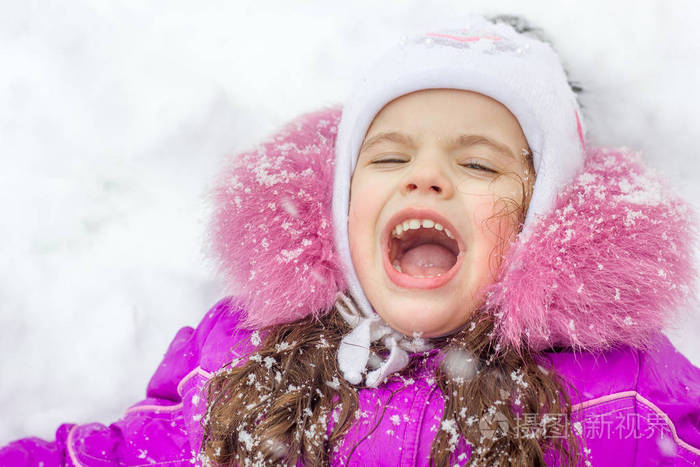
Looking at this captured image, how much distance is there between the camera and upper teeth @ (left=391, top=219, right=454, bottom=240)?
1270mm

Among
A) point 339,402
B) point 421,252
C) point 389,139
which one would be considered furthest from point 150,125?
point 339,402

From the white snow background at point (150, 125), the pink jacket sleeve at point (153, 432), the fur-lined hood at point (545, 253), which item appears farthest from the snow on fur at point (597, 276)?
the pink jacket sleeve at point (153, 432)

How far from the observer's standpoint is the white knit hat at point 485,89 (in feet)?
4.38

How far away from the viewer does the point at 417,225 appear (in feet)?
4.21

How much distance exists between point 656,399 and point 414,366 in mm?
513

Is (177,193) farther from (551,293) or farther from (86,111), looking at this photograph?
(551,293)

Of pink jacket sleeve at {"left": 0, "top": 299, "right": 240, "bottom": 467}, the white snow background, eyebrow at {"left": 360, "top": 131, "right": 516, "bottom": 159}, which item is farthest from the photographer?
the white snow background

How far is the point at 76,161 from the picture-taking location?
1.93m

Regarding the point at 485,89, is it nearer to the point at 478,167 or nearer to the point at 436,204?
the point at 478,167

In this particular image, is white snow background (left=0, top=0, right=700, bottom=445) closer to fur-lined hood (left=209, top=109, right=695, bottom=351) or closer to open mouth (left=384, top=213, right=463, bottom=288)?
fur-lined hood (left=209, top=109, right=695, bottom=351)

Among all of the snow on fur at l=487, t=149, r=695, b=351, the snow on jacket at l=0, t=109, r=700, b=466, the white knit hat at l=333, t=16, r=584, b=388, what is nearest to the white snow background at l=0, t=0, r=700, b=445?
the snow on jacket at l=0, t=109, r=700, b=466

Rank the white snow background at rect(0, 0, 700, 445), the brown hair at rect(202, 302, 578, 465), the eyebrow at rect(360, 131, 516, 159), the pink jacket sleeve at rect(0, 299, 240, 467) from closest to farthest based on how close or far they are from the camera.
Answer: the brown hair at rect(202, 302, 578, 465), the eyebrow at rect(360, 131, 516, 159), the pink jacket sleeve at rect(0, 299, 240, 467), the white snow background at rect(0, 0, 700, 445)

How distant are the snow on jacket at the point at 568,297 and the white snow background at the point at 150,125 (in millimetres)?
404

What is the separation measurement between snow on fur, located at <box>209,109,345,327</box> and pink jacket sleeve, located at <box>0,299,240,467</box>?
166mm
